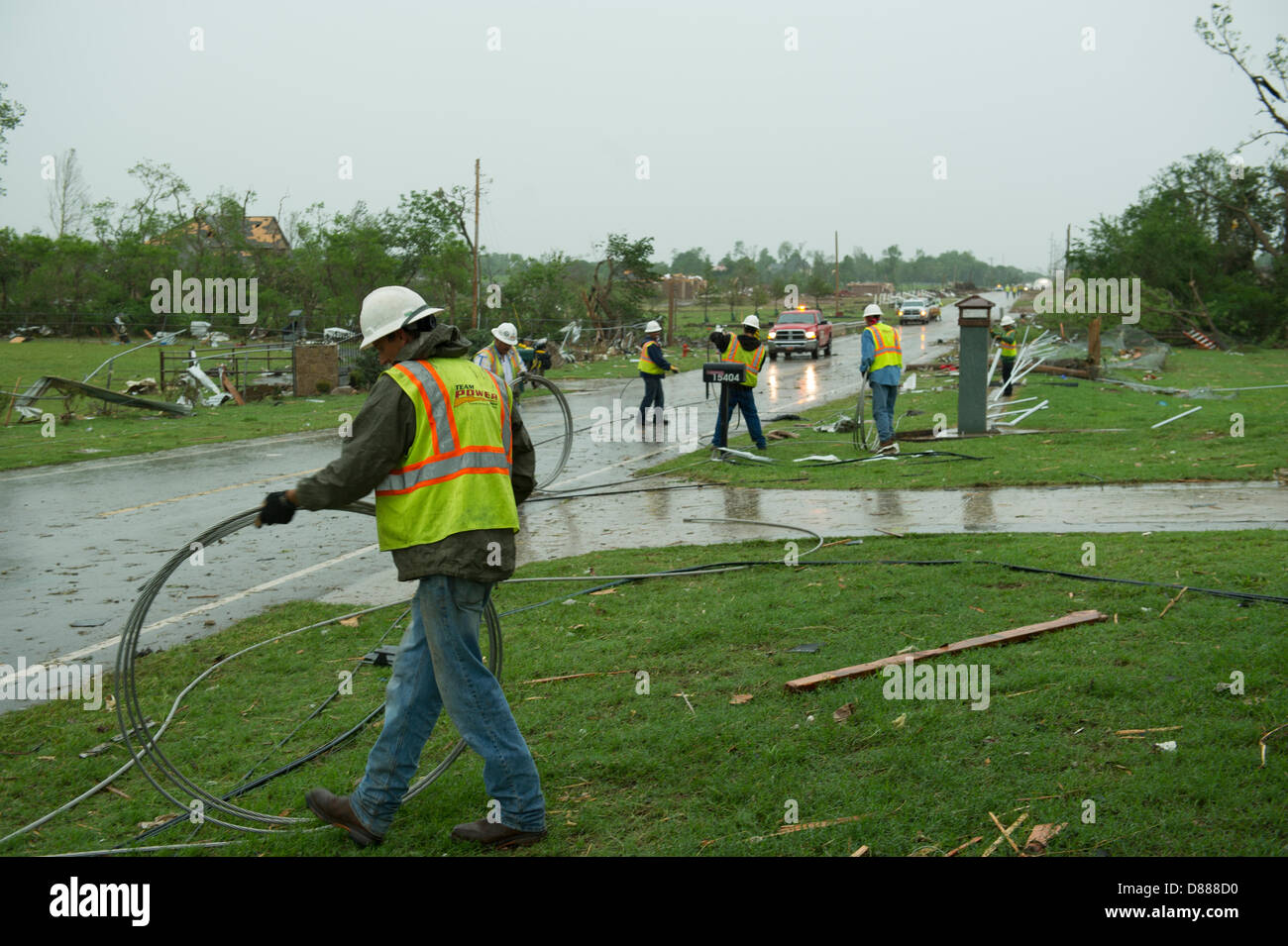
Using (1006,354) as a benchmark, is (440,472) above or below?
below

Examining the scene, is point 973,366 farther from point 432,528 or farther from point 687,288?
point 687,288

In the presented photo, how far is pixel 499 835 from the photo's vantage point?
413 cm

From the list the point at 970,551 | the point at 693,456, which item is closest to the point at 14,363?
the point at 693,456

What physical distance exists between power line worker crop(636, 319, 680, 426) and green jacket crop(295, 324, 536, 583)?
13095 millimetres

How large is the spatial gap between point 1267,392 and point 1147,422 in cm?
757

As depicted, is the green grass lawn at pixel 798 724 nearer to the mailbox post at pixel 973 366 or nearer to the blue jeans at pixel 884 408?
the blue jeans at pixel 884 408

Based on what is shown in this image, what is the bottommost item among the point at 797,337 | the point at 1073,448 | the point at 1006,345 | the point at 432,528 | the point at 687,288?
the point at 1073,448

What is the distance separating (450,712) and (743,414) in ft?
37.9

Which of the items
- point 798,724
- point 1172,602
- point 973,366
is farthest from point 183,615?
point 973,366

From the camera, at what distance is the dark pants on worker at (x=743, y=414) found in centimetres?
1527

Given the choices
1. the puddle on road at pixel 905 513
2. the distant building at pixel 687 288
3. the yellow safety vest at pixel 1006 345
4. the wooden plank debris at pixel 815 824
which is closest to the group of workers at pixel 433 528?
the wooden plank debris at pixel 815 824

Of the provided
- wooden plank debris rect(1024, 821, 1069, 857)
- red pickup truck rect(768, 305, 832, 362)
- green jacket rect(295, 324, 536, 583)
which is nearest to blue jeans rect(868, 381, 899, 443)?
wooden plank debris rect(1024, 821, 1069, 857)

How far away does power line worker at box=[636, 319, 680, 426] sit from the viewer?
1766 cm
